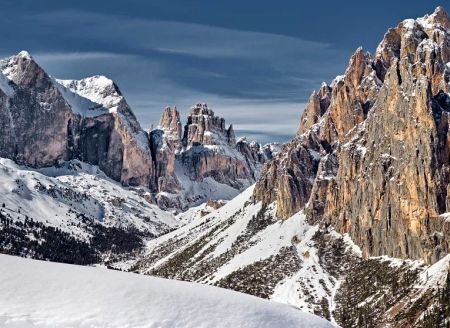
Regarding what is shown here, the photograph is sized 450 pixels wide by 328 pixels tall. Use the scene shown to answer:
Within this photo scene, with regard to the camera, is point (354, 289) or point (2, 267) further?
point (354, 289)

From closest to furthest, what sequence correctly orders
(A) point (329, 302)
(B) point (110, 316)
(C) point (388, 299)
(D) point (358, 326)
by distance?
(B) point (110, 316)
(D) point (358, 326)
(C) point (388, 299)
(A) point (329, 302)

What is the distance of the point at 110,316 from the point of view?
1057 inches

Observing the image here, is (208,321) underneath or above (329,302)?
above

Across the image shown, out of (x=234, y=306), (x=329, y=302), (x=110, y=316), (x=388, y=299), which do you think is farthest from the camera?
(x=329, y=302)

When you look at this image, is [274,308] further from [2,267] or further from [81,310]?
[2,267]

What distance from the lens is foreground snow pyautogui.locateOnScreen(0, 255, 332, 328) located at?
26.7 metres

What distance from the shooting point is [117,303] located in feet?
90.9

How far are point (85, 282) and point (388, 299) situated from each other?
15492 centimetres

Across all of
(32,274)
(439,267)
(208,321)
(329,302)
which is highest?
(32,274)

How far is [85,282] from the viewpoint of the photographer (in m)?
29.2

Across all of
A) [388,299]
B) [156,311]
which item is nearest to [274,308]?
[156,311]

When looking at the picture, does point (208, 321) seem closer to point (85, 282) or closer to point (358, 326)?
point (85, 282)

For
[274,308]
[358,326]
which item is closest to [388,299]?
[358,326]

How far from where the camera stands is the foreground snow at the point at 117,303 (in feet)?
87.6
